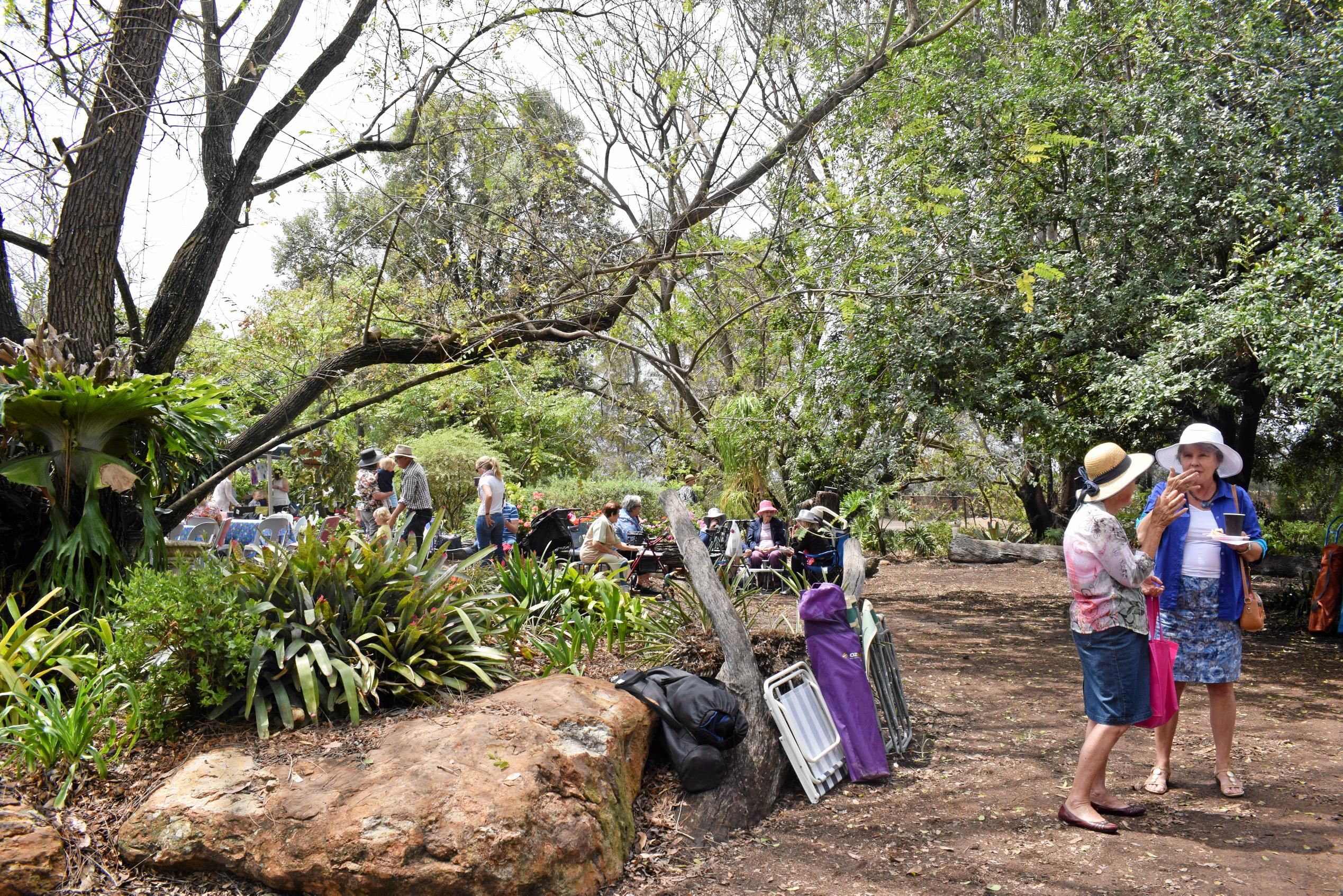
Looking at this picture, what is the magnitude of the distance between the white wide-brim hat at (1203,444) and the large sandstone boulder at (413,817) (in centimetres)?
300

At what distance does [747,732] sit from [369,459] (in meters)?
7.60

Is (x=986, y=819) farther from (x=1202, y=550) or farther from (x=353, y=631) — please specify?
(x=353, y=631)

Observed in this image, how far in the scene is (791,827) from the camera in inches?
165

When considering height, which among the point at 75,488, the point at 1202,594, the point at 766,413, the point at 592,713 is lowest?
the point at 592,713

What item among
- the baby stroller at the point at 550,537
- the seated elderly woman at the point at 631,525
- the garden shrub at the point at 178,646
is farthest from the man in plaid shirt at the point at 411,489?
the garden shrub at the point at 178,646

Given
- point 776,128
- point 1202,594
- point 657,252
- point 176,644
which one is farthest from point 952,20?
point 176,644

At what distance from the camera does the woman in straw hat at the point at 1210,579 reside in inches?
156

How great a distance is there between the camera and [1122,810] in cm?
391

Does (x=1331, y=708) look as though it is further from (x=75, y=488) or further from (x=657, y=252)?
(x=75, y=488)

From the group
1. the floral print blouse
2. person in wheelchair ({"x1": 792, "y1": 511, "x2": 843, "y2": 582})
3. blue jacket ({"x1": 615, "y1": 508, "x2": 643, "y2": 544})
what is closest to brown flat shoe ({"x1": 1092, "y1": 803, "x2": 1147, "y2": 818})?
the floral print blouse

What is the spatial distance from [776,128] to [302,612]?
7.67 metres

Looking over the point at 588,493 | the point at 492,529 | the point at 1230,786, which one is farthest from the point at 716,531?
the point at 1230,786

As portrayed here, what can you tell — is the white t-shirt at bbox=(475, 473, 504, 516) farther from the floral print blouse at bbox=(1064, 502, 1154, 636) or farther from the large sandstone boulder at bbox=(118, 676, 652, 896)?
the floral print blouse at bbox=(1064, 502, 1154, 636)

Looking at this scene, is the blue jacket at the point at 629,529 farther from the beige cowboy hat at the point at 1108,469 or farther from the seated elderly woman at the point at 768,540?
the beige cowboy hat at the point at 1108,469
